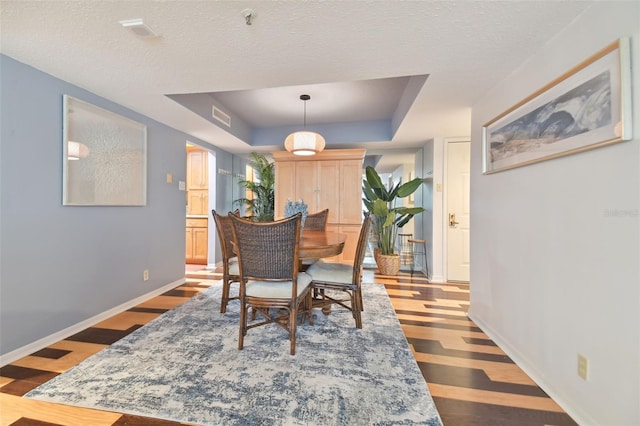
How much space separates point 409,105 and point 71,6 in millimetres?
2785

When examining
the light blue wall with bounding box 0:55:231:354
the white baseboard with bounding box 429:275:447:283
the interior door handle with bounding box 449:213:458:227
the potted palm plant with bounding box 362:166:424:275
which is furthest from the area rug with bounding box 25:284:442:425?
the interior door handle with bounding box 449:213:458:227

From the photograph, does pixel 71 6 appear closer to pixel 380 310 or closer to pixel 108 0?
pixel 108 0

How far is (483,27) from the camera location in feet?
5.01

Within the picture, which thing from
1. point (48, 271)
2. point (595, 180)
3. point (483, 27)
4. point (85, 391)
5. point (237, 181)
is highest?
point (483, 27)

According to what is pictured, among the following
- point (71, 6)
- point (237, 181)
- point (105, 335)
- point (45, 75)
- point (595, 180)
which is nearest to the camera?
point (595, 180)

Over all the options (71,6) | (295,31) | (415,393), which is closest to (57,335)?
(71,6)

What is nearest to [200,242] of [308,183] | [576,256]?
[308,183]

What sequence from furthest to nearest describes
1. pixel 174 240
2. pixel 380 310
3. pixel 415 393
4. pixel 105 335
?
pixel 174 240
pixel 380 310
pixel 105 335
pixel 415 393

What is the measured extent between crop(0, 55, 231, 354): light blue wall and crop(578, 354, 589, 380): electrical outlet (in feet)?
11.9

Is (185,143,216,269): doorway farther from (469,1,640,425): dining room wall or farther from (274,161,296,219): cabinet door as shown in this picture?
(469,1,640,425): dining room wall

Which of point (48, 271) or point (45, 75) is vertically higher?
point (45, 75)

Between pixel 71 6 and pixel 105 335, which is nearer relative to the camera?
pixel 71 6

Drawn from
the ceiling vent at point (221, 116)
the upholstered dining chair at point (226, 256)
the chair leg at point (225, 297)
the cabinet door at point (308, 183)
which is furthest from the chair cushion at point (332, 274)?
the ceiling vent at point (221, 116)

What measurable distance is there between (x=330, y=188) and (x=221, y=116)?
2072 millimetres
